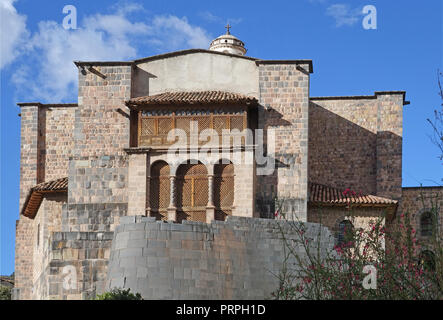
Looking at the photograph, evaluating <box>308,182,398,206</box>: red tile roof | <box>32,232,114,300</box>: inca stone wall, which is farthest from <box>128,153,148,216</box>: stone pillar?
<box>32,232,114,300</box>: inca stone wall

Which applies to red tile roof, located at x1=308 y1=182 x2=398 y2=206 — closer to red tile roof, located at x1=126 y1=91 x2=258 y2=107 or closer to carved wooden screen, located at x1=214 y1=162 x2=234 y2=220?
carved wooden screen, located at x1=214 y1=162 x2=234 y2=220

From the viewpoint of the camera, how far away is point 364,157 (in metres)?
40.7

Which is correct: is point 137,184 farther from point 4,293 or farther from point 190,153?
point 4,293

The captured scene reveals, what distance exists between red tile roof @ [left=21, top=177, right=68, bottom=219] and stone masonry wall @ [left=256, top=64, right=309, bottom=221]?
26.7 feet

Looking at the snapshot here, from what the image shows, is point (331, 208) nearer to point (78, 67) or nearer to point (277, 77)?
point (277, 77)

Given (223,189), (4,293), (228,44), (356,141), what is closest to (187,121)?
(223,189)

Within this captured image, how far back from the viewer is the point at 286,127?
118 ft

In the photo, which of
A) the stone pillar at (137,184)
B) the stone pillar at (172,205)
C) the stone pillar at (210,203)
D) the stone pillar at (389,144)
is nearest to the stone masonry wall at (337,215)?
the stone pillar at (210,203)

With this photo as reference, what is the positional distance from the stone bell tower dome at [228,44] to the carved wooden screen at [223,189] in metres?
14.1

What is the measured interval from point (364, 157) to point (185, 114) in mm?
9342

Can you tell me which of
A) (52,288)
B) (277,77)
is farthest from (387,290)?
(277,77)

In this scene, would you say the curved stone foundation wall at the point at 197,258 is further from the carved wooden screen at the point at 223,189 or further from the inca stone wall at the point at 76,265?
the carved wooden screen at the point at 223,189

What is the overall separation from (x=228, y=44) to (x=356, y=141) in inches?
A: 413

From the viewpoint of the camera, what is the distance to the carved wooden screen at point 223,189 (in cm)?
3453
